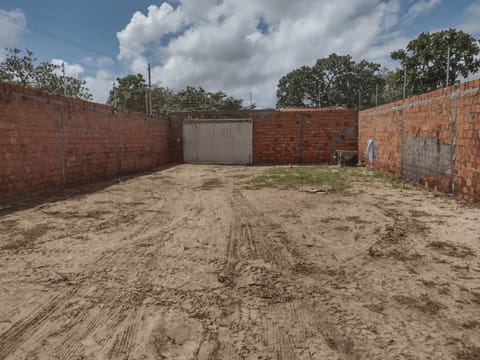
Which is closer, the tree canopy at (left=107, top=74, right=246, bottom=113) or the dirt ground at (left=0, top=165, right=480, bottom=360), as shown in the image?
the dirt ground at (left=0, top=165, right=480, bottom=360)

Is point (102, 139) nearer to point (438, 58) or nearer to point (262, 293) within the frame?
point (262, 293)

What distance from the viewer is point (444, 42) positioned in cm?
2130

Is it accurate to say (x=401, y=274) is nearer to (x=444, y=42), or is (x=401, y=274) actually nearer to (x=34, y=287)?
(x=34, y=287)

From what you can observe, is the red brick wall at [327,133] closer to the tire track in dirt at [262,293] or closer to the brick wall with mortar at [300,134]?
the brick wall with mortar at [300,134]

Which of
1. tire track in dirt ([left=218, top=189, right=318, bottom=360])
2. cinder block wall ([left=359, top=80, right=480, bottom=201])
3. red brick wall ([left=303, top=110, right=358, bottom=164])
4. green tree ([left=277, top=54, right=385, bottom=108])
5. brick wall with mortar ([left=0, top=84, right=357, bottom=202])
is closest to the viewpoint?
tire track in dirt ([left=218, top=189, right=318, bottom=360])

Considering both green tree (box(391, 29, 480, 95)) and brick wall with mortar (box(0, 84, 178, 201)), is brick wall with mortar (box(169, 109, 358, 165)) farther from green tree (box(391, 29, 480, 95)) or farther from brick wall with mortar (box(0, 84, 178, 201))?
green tree (box(391, 29, 480, 95))

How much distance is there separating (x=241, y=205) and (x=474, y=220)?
3.88m

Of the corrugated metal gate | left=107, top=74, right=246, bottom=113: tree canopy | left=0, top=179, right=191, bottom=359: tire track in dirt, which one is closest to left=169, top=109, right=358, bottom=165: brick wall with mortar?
the corrugated metal gate

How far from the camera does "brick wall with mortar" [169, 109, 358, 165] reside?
1430cm

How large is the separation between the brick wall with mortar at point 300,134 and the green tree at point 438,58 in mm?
12004

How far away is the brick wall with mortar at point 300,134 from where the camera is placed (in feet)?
46.9

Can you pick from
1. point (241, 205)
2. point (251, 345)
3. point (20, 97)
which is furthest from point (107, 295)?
point (20, 97)

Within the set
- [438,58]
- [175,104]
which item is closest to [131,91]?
[175,104]

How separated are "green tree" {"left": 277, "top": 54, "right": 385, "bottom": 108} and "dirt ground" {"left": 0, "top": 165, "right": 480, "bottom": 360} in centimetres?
3669
